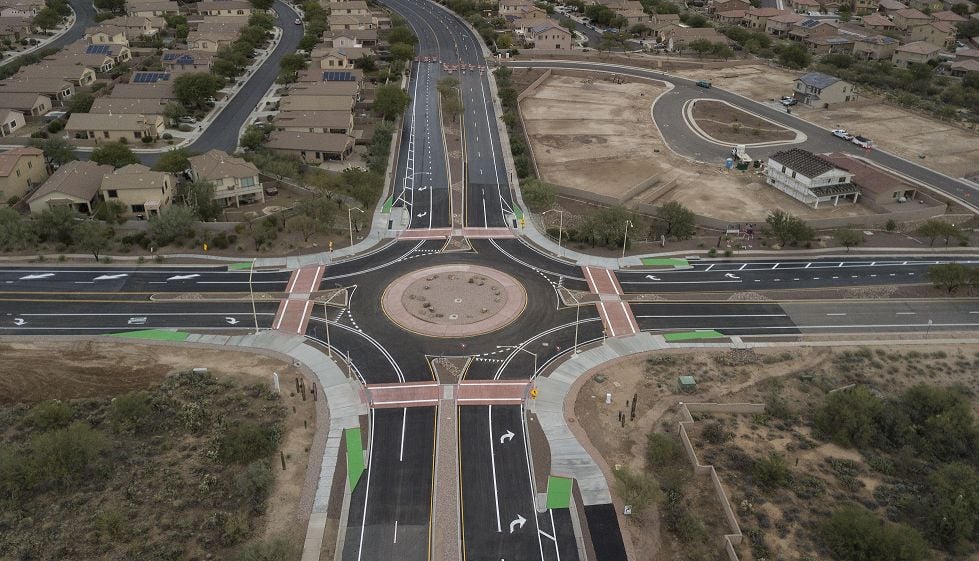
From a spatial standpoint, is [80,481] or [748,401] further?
[748,401]

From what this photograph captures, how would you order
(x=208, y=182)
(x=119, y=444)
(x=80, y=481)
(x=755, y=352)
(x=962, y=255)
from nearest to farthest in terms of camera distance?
1. (x=80, y=481)
2. (x=119, y=444)
3. (x=755, y=352)
4. (x=962, y=255)
5. (x=208, y=182)

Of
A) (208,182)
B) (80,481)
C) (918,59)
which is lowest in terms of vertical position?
(80,481)

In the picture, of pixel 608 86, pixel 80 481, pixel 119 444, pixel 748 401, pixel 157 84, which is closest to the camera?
pixel 80 481

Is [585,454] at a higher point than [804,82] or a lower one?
lower

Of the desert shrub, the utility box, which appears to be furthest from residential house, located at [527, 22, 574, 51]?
the desert shrub

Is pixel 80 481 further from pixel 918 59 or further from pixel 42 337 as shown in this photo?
A: pixel 918 59

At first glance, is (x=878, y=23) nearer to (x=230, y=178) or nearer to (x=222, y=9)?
(x=222, y=9)

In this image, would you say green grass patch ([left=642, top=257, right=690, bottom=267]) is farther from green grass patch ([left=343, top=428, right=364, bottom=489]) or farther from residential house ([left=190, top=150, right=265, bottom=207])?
residential house ([left=190, top=150, right=265, bottom=207])

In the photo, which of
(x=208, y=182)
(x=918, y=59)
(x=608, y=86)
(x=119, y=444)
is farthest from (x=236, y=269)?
(x=918, y=59)
